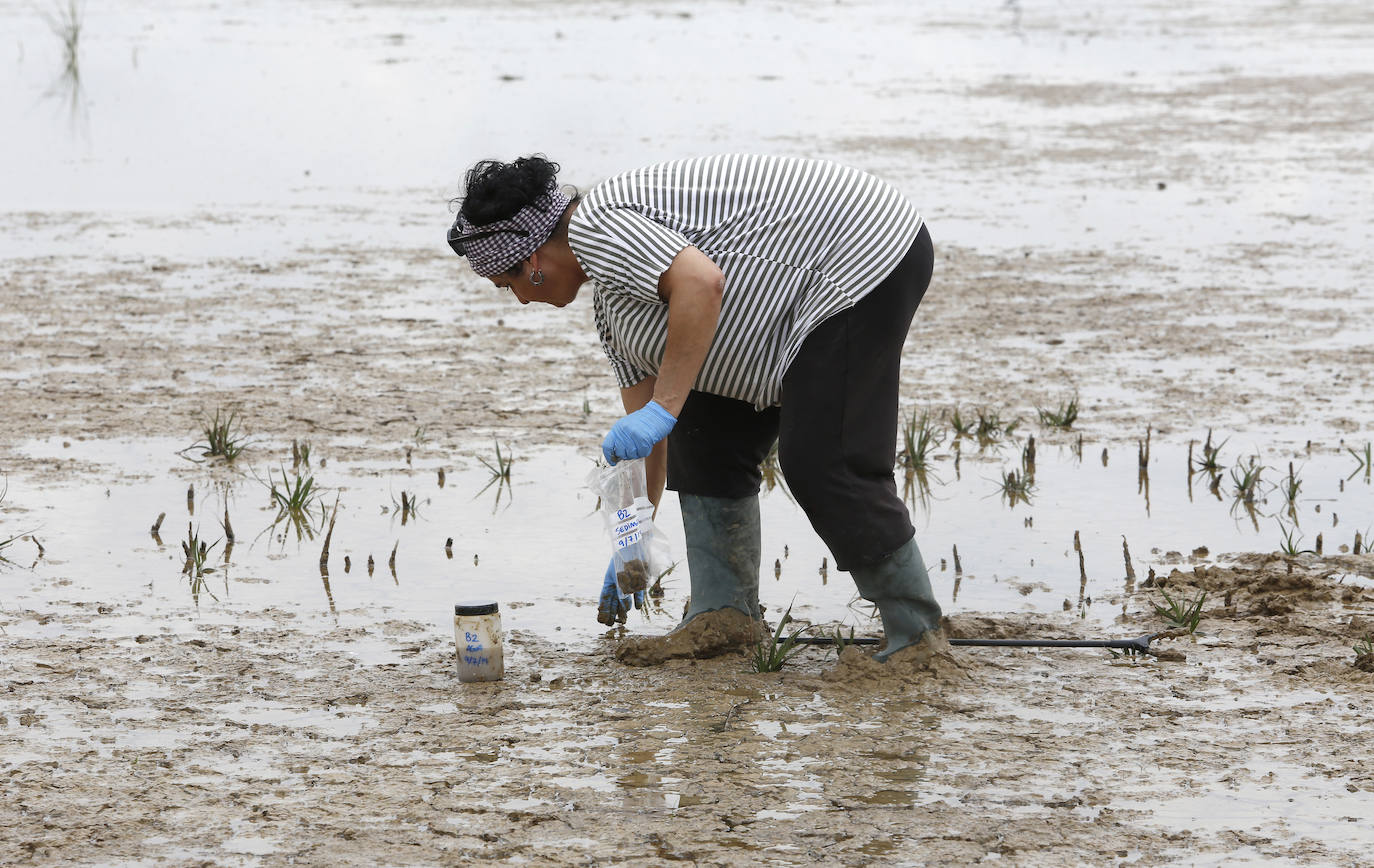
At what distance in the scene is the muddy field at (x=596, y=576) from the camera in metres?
4.00

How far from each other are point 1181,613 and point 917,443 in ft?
6.92

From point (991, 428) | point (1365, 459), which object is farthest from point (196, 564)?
point (1365, 459)

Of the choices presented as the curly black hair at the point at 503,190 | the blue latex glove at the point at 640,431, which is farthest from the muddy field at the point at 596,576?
the curly black hair at the point at 503,190

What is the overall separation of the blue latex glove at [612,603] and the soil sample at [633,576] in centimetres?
12

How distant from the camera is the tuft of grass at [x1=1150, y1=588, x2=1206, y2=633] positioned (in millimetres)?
5281

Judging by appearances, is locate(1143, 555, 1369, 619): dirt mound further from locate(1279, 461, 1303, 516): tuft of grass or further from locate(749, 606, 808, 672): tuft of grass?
locate(749, 606, 808, 672): tuft of grass

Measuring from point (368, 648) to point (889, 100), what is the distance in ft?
54.2

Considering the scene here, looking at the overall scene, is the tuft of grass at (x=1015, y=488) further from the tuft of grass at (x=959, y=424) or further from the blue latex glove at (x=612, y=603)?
the blue latex glove at (x=612, y=603)

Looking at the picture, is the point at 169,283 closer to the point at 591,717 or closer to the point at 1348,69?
the point at 591,717

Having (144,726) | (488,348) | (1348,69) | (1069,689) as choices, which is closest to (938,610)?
(1069,689)

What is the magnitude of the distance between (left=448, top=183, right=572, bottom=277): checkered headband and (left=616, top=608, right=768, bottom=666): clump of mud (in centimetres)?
125

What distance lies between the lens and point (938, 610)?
4.98 m

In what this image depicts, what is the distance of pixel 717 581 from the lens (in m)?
5.30

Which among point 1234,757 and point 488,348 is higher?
point 488,348
